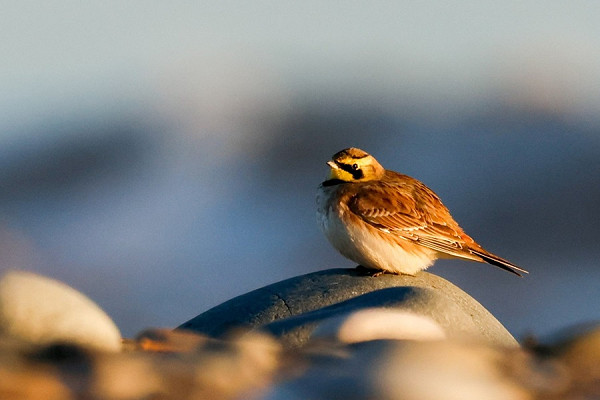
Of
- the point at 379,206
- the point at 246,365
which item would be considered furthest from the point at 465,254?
the point at 246,365

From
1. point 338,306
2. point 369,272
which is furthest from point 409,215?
point 338,306

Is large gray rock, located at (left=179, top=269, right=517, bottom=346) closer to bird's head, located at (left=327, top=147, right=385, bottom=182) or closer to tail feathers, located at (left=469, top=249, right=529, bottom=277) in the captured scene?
tail feathers, located at (left=469, top=249, right=529, bottom=277)

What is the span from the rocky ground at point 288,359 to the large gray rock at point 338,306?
3 cm

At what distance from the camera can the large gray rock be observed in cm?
785

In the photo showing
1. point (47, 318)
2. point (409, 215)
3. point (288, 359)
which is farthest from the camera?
point (409, 215)

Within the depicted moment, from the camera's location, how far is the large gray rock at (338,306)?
7848 mm

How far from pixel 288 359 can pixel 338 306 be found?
204 cm

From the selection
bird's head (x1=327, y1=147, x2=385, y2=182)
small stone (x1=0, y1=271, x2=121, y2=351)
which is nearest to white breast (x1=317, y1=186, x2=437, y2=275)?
bird's head (x1=327, y1=147, x2=385, y2=182)

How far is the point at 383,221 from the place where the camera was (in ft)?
34.8

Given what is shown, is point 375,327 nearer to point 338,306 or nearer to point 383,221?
point 338,306

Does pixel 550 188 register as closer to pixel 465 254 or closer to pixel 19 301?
pixel 465 254

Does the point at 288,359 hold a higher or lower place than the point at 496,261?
lower

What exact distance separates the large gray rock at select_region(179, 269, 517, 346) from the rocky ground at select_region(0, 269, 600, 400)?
3 centimetres

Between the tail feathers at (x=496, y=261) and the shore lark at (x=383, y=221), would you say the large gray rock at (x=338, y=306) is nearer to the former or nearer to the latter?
the shore lark at (x=383, y=221)
